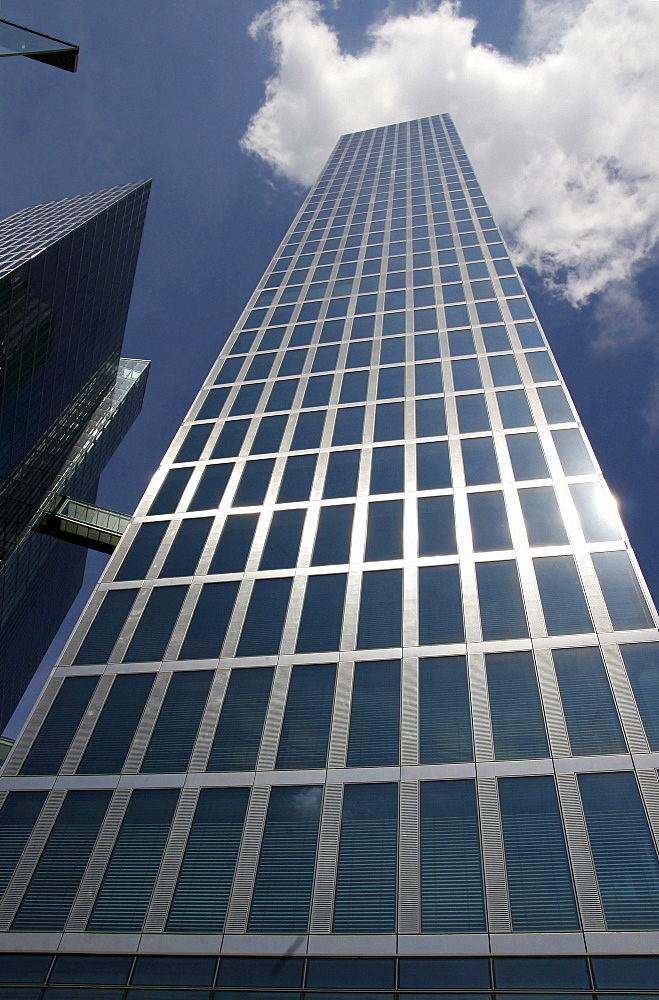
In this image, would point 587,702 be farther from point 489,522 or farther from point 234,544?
point 234,544

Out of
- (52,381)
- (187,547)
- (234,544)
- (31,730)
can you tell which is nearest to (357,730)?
(31,730)

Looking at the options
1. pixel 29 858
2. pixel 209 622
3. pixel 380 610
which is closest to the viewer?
pixel 29 858

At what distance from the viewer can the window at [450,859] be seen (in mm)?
19562

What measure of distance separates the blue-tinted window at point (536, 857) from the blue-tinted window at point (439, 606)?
22.1ft

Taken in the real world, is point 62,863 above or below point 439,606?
below

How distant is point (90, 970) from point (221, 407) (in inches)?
1338

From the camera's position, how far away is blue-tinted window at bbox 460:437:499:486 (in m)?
36.9

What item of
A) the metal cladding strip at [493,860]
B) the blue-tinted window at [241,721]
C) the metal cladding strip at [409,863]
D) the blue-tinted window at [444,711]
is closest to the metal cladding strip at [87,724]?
the blue-tinted window at [241,721]

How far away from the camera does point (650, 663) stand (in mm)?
25641

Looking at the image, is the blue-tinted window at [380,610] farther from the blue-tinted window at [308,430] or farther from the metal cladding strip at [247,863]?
the blue-tinted window at [308,430]

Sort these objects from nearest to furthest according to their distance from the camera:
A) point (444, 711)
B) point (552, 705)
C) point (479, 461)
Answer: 1. point (552, 705)
2. point (444, 711)
3. point (479, 461)

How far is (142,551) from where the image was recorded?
119ft

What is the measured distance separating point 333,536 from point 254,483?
23.4 ft

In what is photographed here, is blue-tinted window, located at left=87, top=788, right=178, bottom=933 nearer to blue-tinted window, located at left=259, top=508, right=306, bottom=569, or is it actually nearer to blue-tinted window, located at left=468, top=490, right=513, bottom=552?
blue-tinted window, located at left=259, top=508, right=306, bottom=569
